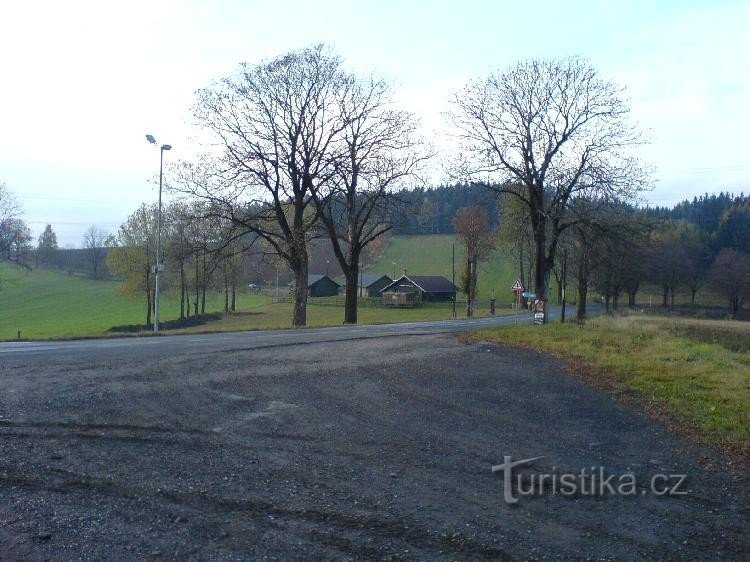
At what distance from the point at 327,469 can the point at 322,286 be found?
9442 cm

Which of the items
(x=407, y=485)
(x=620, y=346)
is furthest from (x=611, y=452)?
(x=620, y=346)

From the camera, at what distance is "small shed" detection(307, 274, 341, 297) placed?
99.6m

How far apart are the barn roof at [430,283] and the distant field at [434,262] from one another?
3.20 m

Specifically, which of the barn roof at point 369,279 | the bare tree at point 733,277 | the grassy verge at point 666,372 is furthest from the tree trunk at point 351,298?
the barn roof at point 369,279

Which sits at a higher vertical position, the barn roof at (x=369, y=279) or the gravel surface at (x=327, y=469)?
the barn roof at (x=369, y=279)

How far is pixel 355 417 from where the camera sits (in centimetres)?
918

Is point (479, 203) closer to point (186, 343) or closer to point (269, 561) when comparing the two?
point (186, 343)

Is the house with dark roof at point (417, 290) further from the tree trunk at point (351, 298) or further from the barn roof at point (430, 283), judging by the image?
the tree trunk at point (351, 298)

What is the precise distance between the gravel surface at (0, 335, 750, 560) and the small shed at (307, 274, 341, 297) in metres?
87.2

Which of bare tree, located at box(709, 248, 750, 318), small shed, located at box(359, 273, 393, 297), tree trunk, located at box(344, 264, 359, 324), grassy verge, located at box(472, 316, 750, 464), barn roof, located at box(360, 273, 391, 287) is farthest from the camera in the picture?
barn roof, located at box(360, 273, 391, 287)

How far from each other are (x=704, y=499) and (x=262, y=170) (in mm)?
26894

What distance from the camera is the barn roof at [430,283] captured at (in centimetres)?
9479

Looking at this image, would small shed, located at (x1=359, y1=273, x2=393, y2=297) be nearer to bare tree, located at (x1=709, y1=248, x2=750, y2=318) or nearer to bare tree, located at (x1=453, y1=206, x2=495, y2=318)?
bare tree, located at (x1=453, y1=206, x2=495, y2=318)

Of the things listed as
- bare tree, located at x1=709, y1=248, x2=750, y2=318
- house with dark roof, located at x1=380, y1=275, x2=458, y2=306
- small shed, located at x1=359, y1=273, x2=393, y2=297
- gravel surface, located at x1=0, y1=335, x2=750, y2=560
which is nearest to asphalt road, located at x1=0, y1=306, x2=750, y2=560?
gravel surface, located at x1=0, y1=335, x2=750, y2=560
